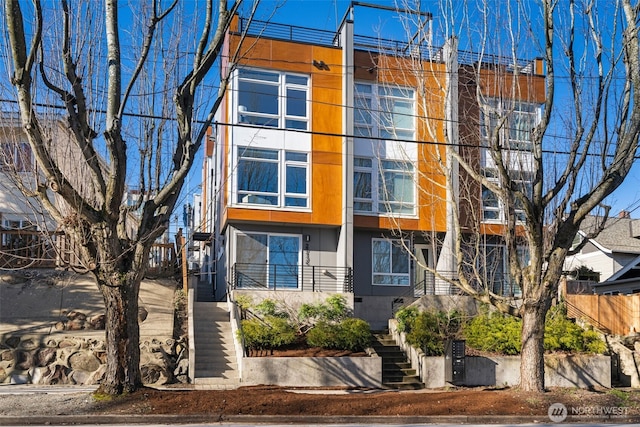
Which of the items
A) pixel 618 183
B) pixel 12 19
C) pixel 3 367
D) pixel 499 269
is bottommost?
pixel 3 367

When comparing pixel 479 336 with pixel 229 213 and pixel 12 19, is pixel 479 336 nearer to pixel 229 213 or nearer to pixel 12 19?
pixel 229 213

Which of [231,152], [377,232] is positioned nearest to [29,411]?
[231,152]

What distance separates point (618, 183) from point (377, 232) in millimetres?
12418

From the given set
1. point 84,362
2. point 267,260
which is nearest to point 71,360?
point 84,362

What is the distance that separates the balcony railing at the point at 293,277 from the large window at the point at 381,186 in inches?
104

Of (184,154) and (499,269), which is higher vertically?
(184,154)

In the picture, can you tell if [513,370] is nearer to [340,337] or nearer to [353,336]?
[353,336]

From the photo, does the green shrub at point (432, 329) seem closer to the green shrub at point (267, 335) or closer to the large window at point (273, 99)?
the green shrub at point (267, 335)

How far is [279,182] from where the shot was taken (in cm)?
2425

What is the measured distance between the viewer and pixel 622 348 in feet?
69.2

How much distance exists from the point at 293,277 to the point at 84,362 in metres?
8.66

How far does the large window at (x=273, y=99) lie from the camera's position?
2425 cm

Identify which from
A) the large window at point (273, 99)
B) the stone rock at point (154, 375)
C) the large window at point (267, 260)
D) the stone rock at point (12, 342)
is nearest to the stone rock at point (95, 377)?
the stone rock at point (154, 375)

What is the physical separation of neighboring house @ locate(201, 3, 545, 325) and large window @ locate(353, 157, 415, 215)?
0.14ft
